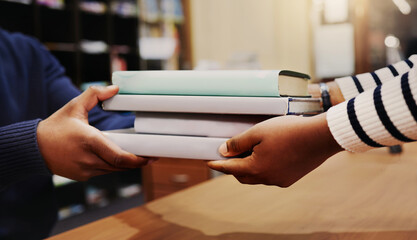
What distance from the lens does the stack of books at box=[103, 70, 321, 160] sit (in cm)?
63

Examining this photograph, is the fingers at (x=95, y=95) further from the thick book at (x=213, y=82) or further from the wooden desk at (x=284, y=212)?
the wooden desk at (x=284, y=212)

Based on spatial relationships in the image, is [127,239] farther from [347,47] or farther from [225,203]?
[347,47]

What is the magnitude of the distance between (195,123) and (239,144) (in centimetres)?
10

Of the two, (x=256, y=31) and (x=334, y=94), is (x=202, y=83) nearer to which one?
(x=334, y=94)

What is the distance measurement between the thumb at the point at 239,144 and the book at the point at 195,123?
0.13 ft

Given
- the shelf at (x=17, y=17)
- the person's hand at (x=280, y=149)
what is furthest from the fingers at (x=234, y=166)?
the shelf at (x=17, y=17)

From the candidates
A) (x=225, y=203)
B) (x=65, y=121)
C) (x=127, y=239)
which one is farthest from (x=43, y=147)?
(x=225, y=203)

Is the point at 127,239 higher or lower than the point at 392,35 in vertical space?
lower

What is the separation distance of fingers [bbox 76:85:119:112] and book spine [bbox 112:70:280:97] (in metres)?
0.02

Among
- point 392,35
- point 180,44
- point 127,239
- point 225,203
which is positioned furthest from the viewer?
point 180,44

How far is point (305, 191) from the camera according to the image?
956mm

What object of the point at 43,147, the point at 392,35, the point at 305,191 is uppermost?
the point at 392,35

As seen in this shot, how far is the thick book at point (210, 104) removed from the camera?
0.62 meters

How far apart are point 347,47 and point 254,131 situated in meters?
3.59
